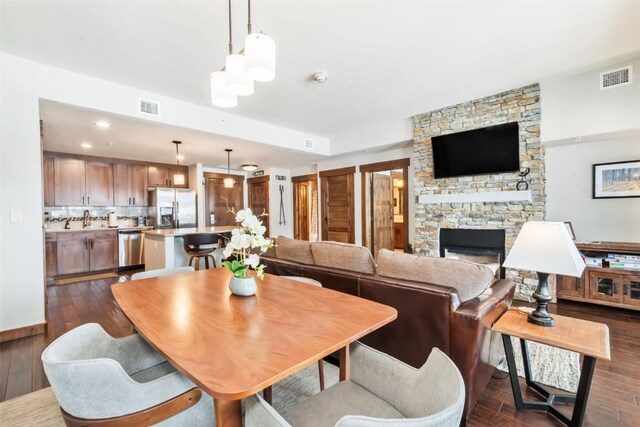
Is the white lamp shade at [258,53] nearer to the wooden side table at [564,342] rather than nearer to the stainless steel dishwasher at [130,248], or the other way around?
the wooden side table at [564,342]

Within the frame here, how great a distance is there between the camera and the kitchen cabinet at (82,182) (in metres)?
5.36

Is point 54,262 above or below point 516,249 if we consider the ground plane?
below

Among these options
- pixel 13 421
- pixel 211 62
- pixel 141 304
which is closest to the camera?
pixel 141 304

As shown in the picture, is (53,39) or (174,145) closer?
(53,39)

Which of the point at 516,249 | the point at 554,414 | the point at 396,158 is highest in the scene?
the point at 396,158

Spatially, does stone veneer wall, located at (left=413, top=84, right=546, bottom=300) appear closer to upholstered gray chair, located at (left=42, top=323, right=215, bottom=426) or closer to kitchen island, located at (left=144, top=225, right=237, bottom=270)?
kitchen island, located at (left=144, top=225, right=237, bottom=270)

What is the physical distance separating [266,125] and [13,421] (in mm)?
4237

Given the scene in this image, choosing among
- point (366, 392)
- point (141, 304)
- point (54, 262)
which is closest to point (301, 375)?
point (366, 392)

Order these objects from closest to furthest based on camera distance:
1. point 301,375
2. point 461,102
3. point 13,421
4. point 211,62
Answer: point 13,421 < point 301,375 < point 211,62 < point 461,102

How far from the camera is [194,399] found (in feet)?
3.30

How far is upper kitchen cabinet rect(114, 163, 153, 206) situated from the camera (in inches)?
236

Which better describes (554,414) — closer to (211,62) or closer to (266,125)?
(211,62)

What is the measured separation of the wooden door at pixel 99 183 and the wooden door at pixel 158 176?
27.9 inches

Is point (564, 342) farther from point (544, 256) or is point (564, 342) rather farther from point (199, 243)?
point (199, 243)
